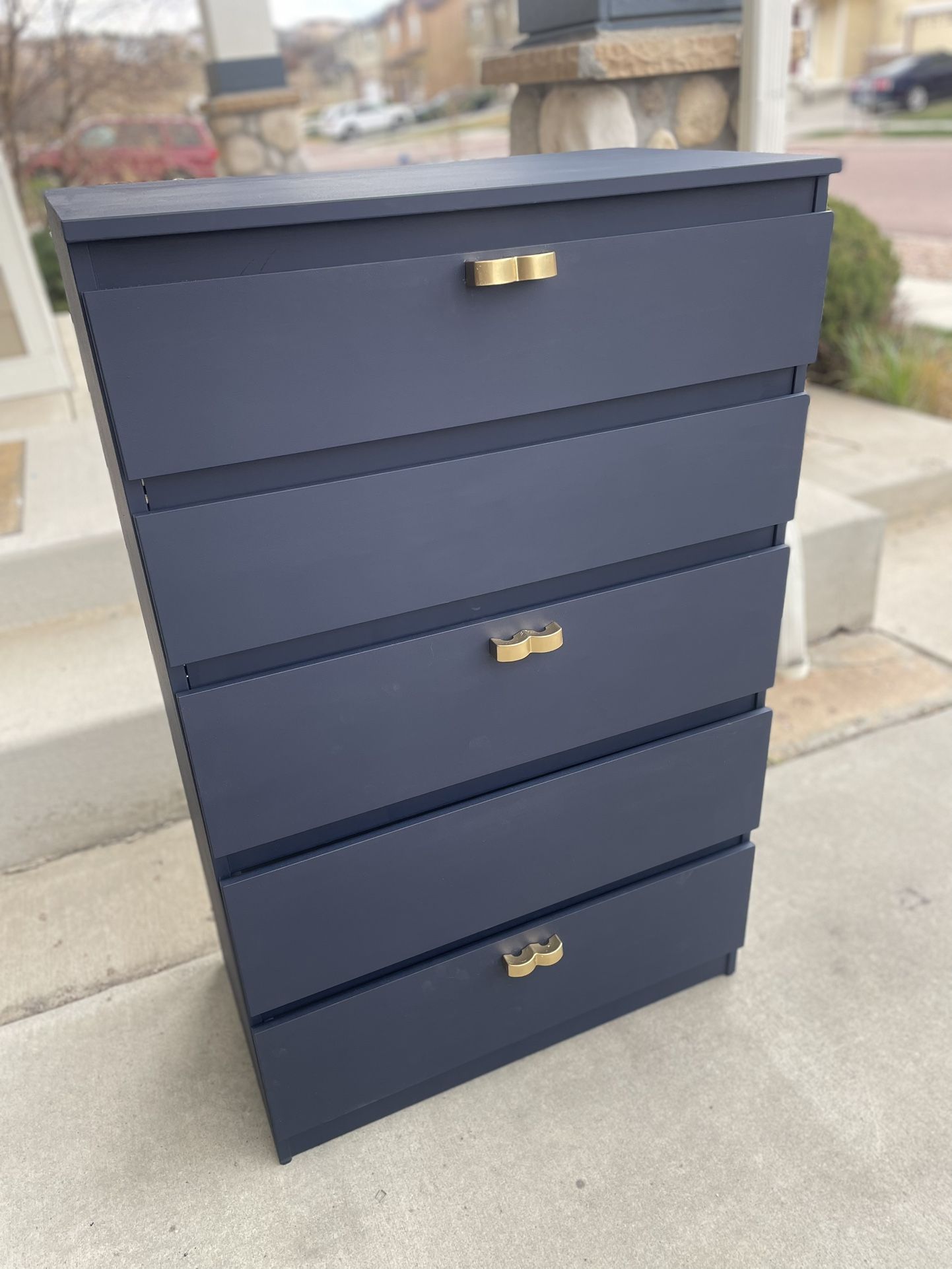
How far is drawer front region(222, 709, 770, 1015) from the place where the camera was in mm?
1255

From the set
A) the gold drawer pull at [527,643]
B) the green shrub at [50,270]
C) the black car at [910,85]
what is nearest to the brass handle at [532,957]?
the gold drawer pull at [527,643]

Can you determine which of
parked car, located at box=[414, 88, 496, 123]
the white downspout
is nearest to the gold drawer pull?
the white downspout

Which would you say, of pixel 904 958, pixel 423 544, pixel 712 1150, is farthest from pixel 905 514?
pixel 423 544

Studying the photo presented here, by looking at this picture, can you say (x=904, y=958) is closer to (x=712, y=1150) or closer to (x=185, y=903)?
(x=712, y=1150)

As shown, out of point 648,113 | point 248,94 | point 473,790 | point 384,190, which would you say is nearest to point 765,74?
point 648,113

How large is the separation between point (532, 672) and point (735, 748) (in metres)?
0.43

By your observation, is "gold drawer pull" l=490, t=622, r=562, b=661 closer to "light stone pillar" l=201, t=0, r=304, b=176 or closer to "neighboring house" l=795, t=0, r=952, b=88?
"light stone pillar" l=201, t=0, r=304, b=176

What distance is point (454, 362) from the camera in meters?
1.04

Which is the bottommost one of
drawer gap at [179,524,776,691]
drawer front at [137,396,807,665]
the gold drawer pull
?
the gold drawer pull

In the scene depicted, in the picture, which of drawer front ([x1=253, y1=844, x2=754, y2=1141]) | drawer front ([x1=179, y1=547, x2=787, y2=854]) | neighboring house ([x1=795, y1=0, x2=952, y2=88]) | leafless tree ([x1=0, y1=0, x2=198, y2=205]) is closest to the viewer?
drawer front ([x1=179, y1=547, x2=787, y2=854])

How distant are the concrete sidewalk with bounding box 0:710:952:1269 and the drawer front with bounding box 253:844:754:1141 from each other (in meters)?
0.10

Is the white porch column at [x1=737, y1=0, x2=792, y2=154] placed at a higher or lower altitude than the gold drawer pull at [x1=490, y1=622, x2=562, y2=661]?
higher

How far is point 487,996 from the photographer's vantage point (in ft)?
4.81

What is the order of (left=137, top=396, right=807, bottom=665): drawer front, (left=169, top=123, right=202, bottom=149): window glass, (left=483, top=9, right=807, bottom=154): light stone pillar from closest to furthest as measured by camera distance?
(left=137, top=396, right=807, bottom=665): drawer front, (left=483, top=9, right=807, bottom=154): light stone pillar, (left=169, top=123, right=202, bottom=149): window glass
